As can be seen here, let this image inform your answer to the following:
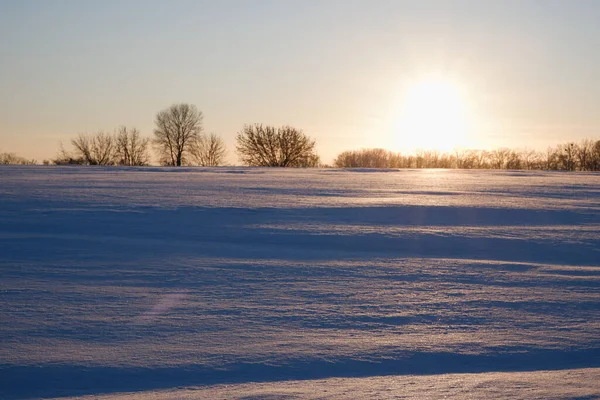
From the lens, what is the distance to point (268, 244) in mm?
8906

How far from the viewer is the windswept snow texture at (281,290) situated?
4.64 metres

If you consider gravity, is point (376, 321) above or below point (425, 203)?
below

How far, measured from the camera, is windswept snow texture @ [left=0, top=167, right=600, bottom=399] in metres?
4.64

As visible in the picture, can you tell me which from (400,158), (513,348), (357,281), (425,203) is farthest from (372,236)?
(400,158)

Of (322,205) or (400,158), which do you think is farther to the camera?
(400,158)

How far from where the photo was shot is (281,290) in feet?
21.4

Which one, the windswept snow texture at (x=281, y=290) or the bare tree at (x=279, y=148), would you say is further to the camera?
the bare tree at (x=279, y=148)

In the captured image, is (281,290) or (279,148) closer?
(281,290)

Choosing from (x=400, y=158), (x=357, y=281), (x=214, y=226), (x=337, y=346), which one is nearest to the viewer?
(x=337, y=346)

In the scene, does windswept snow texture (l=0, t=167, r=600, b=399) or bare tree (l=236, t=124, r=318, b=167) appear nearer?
windswept snow texture (l=0, t=167, r=600, b=399)

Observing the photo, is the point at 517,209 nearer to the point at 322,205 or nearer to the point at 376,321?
the point at 322,205

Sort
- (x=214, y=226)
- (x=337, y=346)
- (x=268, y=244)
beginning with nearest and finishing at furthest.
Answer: (x=337, y=346) < (x=268, y=244) < (x=214, y=226)

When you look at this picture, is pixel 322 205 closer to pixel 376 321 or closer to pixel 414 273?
pixel 414 273

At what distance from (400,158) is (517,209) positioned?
32.7 metres
